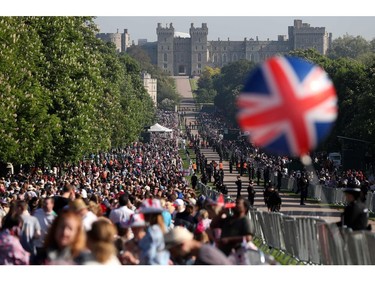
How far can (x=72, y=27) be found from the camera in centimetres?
6462

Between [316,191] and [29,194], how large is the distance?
2194cm

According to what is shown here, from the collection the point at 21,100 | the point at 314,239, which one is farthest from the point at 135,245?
the point at 21,100

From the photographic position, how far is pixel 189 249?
567 inches

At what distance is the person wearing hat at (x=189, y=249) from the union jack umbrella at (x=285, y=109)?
1261mm

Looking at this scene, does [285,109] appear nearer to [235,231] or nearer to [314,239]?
[235,231]

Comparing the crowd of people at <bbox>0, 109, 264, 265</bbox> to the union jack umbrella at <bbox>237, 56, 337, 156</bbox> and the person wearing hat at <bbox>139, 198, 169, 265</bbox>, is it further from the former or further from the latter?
the union jack umbrella at <bbox>237, 56, 337, 156</bbox>

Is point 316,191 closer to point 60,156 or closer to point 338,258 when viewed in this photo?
point 60,156

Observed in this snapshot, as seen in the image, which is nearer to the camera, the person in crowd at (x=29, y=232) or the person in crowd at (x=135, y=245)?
the person in crowd at (x=135, y=245)

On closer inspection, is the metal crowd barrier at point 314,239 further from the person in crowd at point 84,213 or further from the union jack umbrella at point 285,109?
the union jack umbrella at point 285,109

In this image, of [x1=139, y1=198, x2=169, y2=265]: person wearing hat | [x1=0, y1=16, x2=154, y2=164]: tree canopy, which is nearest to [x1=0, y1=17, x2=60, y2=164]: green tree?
[x1=0, y1=16, x2=154, y2=164]: tree canopy

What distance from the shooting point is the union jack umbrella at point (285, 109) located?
1379 centimetres

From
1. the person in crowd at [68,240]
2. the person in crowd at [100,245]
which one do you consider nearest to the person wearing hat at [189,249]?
the person in crowd at [68,240]

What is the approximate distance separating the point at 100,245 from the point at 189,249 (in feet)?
7.24

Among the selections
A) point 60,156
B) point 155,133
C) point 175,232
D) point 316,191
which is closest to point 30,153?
point 60,156
